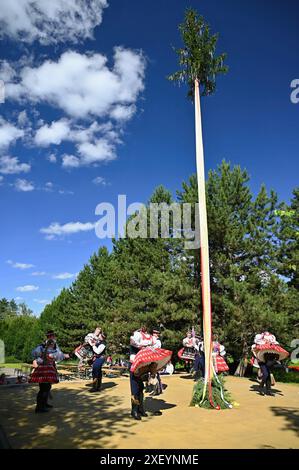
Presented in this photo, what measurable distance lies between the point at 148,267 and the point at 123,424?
20.1 m

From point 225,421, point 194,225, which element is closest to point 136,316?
point 194,225

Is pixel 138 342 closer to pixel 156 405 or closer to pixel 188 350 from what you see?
pixel 156 405

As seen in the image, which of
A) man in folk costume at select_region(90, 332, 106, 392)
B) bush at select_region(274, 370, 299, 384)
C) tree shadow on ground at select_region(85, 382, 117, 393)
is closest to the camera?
man in folk costume at select_region(90, 332, 106, 392)

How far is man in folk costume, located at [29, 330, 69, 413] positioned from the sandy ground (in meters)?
0.28

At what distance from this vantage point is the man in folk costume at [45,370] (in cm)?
827

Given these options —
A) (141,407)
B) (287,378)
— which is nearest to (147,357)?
(141,407)

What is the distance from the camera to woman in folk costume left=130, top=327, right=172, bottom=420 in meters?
7.55

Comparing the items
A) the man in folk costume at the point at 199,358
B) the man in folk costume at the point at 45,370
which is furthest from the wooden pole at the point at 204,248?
the man in folk costume at the point at 199,358

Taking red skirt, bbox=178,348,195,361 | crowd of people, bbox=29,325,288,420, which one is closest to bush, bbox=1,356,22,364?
red skirt, bbox=178,348,195,361

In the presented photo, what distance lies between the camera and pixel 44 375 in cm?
841

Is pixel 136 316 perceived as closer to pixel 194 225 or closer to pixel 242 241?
pixel 194 225

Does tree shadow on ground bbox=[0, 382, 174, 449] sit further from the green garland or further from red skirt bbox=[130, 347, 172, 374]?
red skirt bbox=[130, 347, 172, 374]

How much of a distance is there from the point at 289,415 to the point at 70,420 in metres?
4.44

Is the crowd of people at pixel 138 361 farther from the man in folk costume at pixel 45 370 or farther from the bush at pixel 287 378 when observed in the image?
the bush at pixel 287 378
